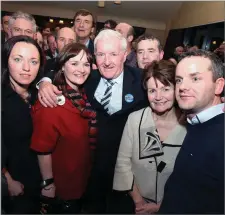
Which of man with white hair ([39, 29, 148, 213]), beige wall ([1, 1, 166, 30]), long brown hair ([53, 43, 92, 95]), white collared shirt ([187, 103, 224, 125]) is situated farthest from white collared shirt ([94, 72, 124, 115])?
beige wall ([1, 1, 166, 30])

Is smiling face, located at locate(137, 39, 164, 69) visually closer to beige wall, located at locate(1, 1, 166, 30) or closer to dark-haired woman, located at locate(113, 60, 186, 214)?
dark-haired woman, located at locate(113, 60, 186, 214)

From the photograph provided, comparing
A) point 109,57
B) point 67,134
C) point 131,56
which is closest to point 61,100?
point 67,134

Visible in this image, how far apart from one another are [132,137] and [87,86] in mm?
543

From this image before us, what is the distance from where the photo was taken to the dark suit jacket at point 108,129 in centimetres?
176

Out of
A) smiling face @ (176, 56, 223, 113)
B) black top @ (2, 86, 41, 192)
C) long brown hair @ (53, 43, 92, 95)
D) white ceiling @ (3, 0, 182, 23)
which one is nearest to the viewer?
smiling face @ (176, 56, 223, 113)

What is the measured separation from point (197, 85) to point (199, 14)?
17.0ft

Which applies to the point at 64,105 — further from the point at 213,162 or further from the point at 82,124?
the point at 213,162

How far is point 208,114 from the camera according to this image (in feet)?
3.98

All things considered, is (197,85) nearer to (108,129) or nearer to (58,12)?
(108,129)

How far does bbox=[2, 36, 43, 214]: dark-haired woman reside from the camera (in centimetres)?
146

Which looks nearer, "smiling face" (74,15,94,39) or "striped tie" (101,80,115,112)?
"striped tie" (101,80,115,112)

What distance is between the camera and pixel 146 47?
2.21 meters

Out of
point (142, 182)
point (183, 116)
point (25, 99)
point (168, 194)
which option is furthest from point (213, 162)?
point (25, 99)

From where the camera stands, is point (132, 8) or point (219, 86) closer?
point (219, 86)
